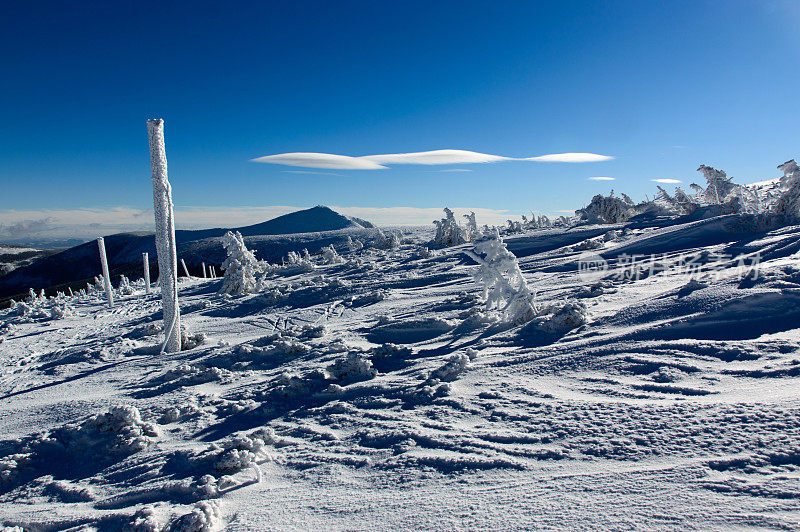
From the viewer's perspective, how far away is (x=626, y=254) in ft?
46.2

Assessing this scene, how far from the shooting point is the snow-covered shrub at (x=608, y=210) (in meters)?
26.1

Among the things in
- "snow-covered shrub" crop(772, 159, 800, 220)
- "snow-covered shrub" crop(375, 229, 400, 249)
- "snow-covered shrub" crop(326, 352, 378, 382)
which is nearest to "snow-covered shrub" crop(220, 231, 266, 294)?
"snow-covered shrub" crop(375, 229, 400, 249)

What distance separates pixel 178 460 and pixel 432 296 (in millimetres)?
8416

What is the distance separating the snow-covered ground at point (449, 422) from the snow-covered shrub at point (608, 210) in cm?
1714

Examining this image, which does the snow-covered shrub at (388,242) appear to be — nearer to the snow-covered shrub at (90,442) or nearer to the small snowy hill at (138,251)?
the small snowy hill at (138,251)

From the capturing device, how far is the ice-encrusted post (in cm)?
914

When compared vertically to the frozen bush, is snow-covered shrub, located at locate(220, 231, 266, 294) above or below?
above

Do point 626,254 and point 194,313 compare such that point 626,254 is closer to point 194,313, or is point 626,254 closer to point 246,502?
point 246,502

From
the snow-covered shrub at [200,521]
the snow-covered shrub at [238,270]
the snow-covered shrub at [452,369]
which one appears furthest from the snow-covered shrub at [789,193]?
the snow-covered shrub at [238,270]

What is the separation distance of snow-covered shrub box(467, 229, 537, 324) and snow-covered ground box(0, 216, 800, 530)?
0.41 m

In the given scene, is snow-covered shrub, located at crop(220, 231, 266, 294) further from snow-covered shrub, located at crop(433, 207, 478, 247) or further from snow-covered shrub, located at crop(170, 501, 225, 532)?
snow-covered shrub, located at crop(170, 501, 225, 532)

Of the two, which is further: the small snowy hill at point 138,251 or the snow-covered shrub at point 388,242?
the small snowy hill at point 138,251

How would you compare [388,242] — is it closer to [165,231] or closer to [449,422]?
[165,231]

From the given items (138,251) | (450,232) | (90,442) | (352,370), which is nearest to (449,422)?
(352,370)
